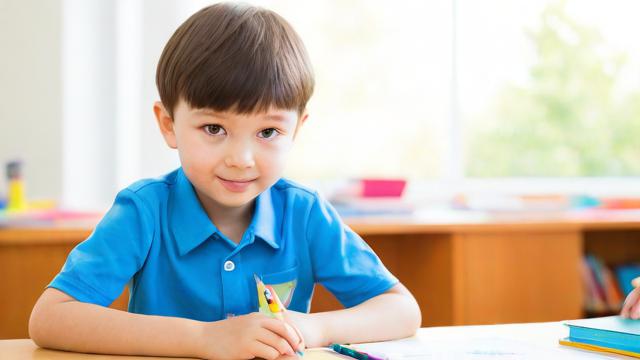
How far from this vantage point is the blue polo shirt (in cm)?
116

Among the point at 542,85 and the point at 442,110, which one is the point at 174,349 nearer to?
the point at 442,110

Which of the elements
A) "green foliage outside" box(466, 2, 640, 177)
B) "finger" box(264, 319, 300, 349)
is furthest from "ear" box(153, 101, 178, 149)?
"green foliage outside" box(466, 2, 640, 177)

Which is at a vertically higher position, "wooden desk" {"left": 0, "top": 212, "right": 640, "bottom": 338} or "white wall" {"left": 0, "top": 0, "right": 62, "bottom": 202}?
"white wall" {"left": 0, "top": 0, "right": 62, "bottom": 202}

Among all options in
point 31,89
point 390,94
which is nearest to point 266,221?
point 31,89

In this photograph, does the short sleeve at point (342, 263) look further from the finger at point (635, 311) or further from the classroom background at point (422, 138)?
the classroom background at point (422, 138)

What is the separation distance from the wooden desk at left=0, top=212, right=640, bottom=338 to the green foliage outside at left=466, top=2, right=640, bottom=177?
1.01 m

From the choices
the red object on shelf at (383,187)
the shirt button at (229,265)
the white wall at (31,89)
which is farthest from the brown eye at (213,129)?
the white wall at (31,89)

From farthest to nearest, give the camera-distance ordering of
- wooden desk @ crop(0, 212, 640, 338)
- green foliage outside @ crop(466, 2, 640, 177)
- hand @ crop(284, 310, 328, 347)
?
1. green foliage outside @ crop(466, 2, 640, 177)
2. wooden desk @ crop(0, 212, 640, 338)
3. hand @ crop(284, 310, 328, 347)

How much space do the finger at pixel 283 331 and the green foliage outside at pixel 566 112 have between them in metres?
2.89

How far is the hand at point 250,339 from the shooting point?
3.11ft

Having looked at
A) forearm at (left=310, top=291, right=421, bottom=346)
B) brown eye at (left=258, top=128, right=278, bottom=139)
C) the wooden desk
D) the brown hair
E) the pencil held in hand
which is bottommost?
the wooden desk

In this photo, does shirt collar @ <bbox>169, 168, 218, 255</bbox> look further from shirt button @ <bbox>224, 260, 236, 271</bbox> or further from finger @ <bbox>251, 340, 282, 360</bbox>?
finger @ <bbox>251, 340, 282, 360</bbox>

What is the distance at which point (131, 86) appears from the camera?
2789mm

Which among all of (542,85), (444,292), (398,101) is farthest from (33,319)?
(542,85)
